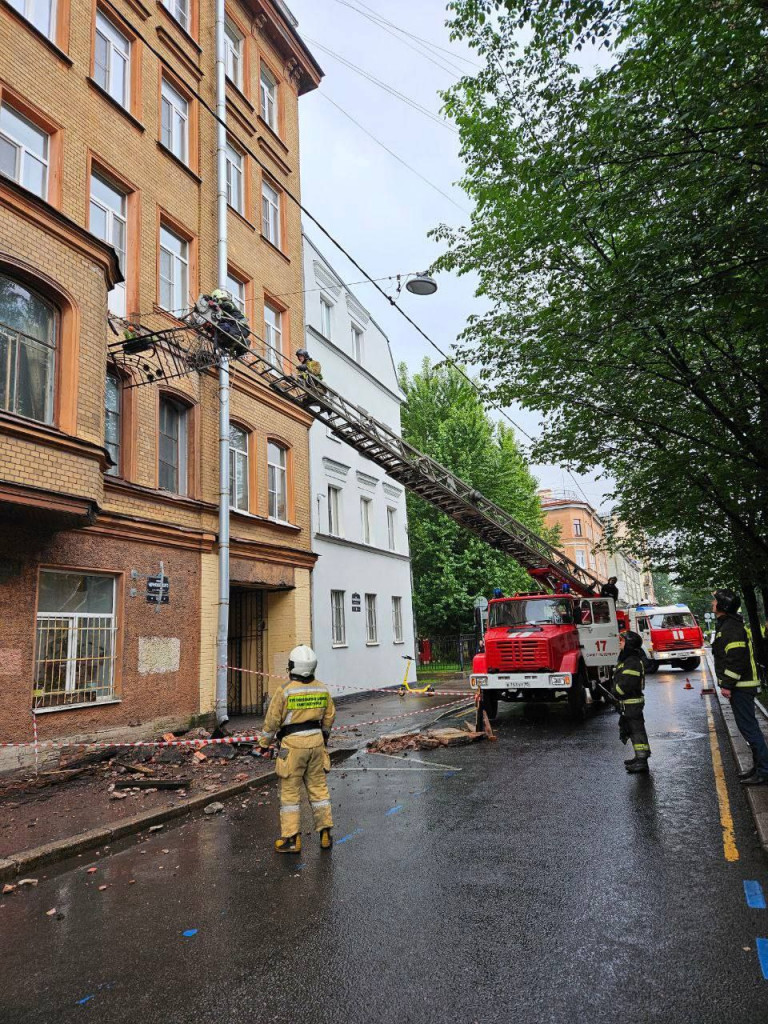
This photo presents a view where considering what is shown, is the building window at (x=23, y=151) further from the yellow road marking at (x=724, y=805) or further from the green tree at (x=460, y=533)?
the green tree at (x=460, y=533)

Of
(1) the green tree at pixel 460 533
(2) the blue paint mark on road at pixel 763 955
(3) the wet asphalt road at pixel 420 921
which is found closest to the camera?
(3) the wet asphalt road at pixel 420 921

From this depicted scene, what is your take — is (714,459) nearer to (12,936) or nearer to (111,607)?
(111,607)

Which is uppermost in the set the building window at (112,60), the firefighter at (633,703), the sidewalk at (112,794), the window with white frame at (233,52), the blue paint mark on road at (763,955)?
the window with white frame at (233,52)

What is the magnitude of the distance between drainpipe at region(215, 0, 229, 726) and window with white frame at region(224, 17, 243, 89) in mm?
1738

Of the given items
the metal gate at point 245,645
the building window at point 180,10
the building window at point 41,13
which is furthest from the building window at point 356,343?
the building window at point 41,13

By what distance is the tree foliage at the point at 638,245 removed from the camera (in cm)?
656

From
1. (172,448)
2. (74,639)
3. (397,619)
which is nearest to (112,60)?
(172,448)

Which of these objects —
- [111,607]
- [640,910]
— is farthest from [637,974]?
[111,607]

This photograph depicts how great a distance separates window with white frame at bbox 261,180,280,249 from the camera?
18977 millimetres

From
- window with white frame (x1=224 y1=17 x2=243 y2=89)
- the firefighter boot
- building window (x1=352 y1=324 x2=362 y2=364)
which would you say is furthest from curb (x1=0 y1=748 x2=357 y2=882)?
building window (x1=352 y1=324 x2=362 y2=364)

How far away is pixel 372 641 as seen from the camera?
72.6 feet

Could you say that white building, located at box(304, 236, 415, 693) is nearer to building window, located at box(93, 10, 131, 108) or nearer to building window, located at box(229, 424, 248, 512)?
building window, located at box(229, 424, 248, 512)

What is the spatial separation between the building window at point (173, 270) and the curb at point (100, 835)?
10.0m

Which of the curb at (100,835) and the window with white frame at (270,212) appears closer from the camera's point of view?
the curb at (100,835)
